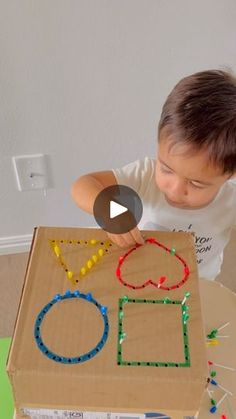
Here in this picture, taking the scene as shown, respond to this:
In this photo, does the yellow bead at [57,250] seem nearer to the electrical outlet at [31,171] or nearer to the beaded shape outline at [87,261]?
the beaded shape outline at [87,261]

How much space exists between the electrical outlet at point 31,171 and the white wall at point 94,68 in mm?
21

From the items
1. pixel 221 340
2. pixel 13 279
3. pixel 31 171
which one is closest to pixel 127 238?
pixel 221 340

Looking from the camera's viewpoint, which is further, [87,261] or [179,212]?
[179,212]

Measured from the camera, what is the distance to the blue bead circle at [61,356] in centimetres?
45

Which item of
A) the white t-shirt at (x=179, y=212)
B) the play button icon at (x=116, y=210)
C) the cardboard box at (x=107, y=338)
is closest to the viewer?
the cardboard box at (x=107, y=338)

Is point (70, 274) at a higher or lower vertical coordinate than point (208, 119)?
lower

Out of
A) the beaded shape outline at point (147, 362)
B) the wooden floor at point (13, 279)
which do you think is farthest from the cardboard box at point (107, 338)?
the wooden floor at point (13, 279)

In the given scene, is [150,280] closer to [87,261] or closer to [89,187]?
[87,261]

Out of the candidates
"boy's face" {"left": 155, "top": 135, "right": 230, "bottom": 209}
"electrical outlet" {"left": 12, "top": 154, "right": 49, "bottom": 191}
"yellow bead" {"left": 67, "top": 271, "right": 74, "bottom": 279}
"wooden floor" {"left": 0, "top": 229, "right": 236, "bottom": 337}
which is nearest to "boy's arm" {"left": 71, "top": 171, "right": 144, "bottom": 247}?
"boy's face" {"left": 155, "top": 135, "right": 230, "bottom": 209}

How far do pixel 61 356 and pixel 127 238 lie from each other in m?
0.17

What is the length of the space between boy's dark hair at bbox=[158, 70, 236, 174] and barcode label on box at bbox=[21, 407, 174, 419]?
0.37 metres

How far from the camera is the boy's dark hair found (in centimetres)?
65

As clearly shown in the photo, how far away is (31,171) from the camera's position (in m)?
1.31

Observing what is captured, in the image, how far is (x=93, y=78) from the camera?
113 cm
